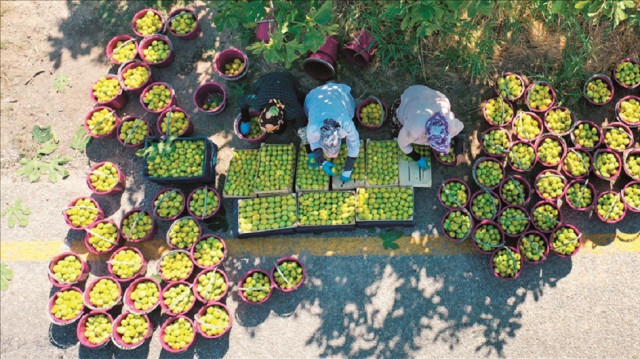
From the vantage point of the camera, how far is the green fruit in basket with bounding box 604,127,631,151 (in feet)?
25.9

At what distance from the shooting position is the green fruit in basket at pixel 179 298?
7773mm

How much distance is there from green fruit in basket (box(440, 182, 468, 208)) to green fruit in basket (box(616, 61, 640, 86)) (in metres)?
3.47

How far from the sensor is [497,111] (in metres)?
8.29

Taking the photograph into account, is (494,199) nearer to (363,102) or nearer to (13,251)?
(363,102)

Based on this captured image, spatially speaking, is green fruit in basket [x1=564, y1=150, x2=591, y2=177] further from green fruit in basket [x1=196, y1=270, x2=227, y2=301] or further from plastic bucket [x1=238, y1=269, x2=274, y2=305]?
green fruit in basket [x1=196, y1=270, x2=227, y2=301]

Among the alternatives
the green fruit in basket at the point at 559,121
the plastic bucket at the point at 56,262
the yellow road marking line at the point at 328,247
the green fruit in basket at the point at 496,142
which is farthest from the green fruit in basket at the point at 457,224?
the plastic bucket at the point at 56,262

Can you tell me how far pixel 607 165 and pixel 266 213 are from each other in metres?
5.80

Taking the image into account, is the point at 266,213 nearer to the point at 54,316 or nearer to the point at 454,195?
the point at 454,195

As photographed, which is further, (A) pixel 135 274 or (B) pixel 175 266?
(A) pixel 135 274

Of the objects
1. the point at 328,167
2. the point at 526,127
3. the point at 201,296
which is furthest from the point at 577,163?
the point at 201,296

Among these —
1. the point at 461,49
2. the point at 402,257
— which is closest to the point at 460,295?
the point at 402,257

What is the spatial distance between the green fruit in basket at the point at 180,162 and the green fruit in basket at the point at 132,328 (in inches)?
96.6

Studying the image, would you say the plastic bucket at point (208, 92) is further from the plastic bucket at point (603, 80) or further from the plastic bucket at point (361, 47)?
the plastic bucket at point (603, 80)

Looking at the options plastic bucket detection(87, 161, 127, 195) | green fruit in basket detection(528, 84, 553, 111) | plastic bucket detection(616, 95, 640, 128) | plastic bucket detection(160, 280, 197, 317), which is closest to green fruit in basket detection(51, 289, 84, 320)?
plastic bucket detection(160, 280, 197, 317)
